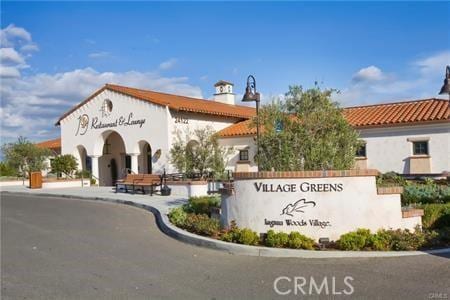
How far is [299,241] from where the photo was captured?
28.4ft

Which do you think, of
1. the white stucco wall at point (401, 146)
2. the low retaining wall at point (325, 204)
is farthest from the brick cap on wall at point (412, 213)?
the white stucco wall at point (401, 146)

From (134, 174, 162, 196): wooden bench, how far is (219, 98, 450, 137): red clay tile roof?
15.7ft

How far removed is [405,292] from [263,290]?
183 cm

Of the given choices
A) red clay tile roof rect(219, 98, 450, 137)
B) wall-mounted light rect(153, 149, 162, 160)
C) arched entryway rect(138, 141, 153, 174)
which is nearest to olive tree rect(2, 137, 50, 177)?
arched entryway rect(138, 141, 153, 174)

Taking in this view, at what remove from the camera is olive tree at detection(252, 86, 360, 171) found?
10.8 meters

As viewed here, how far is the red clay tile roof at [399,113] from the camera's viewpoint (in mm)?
21216

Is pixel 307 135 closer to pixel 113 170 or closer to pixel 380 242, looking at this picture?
pixel 380 242

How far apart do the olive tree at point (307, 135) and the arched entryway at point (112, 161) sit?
69.2 ft

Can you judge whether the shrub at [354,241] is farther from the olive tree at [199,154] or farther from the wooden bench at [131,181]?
the wooden bench at [131,181]

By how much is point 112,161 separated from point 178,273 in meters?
26.5

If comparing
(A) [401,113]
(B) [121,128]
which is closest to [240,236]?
(A) [401,113]

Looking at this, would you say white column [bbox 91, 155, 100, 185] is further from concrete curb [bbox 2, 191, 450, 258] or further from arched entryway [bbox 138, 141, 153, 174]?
concrete curb [bbox 2, 191, 450, 258]

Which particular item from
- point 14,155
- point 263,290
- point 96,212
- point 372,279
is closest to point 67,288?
point 263,290

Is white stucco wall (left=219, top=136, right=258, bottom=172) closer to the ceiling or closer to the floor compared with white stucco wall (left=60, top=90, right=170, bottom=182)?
closer to the floor
